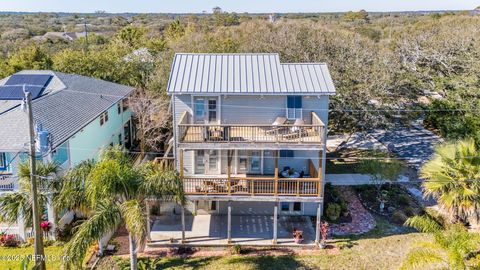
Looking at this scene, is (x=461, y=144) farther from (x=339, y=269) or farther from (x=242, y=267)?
(x=242, y=267)

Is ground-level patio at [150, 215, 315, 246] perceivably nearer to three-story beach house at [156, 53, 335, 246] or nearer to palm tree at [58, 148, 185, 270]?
three-story beach house at [156, 53, 335, 246]

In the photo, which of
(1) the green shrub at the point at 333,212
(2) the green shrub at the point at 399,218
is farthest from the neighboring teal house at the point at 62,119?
(2) the green shrub at the point at 399,218

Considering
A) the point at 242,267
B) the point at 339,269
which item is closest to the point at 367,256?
the point at 339,269

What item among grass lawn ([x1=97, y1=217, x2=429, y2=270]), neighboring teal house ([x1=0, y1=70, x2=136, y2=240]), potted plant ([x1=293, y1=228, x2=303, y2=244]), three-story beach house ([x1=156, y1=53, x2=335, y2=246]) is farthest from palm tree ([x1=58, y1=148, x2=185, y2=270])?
potted plant ([x1=293, y1=228, x2=303, y2=244])

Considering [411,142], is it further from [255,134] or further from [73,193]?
[73,193]

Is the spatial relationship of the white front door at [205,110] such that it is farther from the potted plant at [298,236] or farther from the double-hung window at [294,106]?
the potted plant at [298,236]

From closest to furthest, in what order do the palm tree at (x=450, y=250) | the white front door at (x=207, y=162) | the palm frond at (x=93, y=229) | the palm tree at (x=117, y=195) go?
the palm tree at (x=450, y=250), the palm frond at (x=93, y=229), the palm tree at (x=117, y=195), the white front door at (x=207, y=162)
